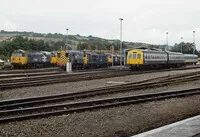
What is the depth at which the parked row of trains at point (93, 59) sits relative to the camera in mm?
41344

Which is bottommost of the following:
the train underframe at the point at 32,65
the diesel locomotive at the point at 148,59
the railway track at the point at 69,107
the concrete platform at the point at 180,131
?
the railway track at the point at 69,107

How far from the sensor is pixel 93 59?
49656mm

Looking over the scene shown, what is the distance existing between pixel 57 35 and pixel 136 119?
179281 mm

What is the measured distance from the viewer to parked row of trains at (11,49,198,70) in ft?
136

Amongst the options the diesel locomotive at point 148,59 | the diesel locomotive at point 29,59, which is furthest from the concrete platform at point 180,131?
the diesel locomotive at point 29,59

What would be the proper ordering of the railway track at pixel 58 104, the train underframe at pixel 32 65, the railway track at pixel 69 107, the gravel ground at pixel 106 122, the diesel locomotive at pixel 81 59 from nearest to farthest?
the gravel ground at pixel 106 122
the railway track at pixel 69 107
the railway track at pixel 58 104
the diesel locomotive at pixel 81 59
the train underframe at pixel 32 65

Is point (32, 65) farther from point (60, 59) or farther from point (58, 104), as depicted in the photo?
point (58, 104)

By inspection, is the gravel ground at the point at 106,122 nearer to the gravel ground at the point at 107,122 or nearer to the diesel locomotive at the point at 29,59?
the gravel ground at the point at 107,122

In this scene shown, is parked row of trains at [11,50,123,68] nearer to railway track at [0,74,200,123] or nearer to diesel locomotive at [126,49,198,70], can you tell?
diesel locomotive at [126,49,198,70]

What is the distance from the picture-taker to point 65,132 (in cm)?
884

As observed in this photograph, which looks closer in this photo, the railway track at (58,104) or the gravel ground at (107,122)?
the gravel ground at (107,122)

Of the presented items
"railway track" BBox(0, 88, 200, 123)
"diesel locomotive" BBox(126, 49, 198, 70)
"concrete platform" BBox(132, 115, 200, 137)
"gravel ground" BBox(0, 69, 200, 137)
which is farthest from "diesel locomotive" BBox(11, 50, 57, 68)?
"concrete platform" BBox(132, 115, 200, 137)

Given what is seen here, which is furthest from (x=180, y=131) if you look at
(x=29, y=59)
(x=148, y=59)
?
(x=29, y=59)

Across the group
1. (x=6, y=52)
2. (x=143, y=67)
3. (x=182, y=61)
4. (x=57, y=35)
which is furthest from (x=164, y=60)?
(x=57, y=35)
